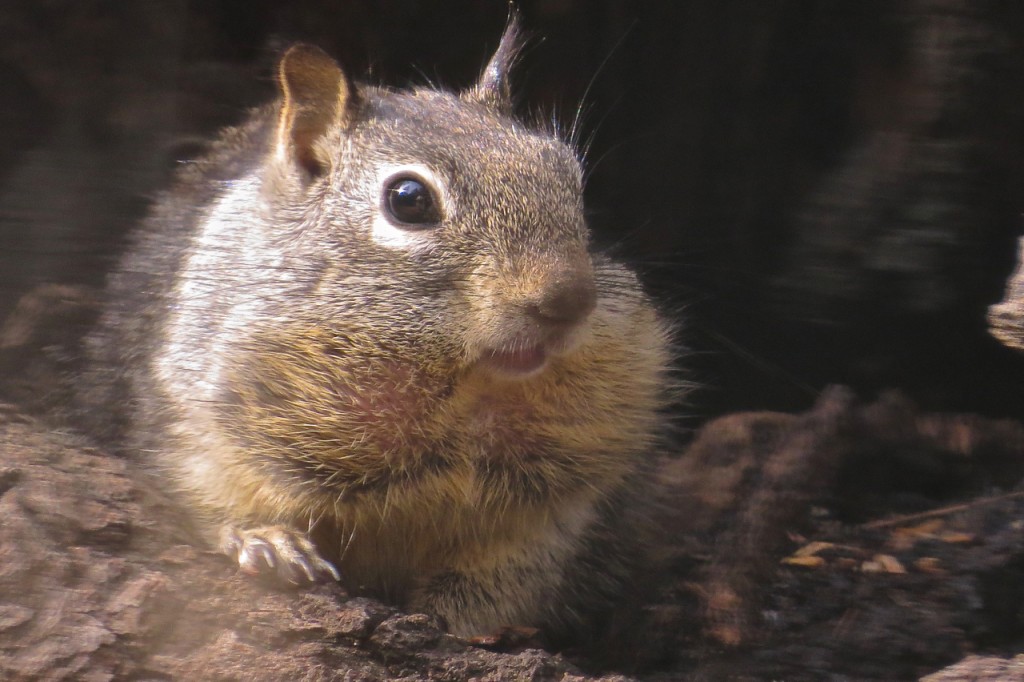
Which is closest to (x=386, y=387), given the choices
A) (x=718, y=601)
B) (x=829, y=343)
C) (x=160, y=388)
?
(x=160, y=388)

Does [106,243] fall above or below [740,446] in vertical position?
above

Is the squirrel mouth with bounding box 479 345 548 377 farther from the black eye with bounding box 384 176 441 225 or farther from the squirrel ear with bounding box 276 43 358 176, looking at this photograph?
the squirrel ear with bounding box 276 43 358 176

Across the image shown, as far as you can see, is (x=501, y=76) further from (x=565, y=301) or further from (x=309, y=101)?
(x=565, y=301)

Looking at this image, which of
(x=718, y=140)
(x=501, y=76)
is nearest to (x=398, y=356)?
(x=501, y=76)

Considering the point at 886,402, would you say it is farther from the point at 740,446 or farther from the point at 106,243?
the point at 106,243

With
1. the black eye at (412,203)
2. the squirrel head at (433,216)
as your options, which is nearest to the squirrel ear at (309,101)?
the squirrel head at (433,216)

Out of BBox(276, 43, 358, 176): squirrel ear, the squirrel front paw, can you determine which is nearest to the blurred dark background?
BBox(276, 43, 358, 176): squirrel ear

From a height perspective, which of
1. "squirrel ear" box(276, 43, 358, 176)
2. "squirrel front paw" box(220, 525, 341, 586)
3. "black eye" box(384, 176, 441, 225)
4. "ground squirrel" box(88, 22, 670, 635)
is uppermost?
"squirrel ear" box(276, 43, 358, 176)
